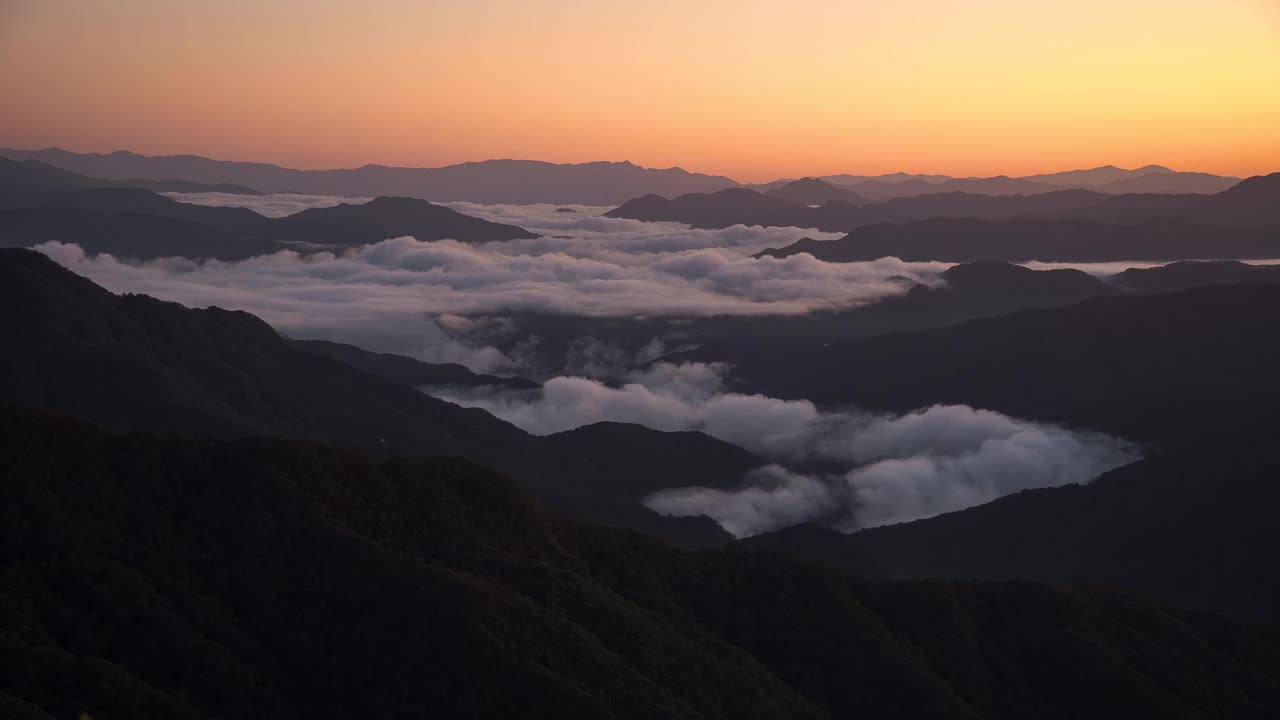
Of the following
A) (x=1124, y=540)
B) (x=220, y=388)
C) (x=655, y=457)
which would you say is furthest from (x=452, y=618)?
(x=655, y=457)

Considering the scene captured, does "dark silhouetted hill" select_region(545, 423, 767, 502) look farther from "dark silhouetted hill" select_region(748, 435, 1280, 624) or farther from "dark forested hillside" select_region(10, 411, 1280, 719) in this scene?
"dark forested hillside" select_region(10, 411, 1280, 719)

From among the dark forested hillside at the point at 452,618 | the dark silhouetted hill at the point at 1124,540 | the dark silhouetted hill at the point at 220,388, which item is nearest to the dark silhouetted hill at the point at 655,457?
the dark silhouetted hill at the point at 220,388

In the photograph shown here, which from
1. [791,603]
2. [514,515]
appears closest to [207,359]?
[514,515]

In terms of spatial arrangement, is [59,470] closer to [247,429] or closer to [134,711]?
[134,711]

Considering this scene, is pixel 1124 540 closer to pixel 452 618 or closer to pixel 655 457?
pixel 655 457

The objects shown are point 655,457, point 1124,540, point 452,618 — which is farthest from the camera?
point 655,457

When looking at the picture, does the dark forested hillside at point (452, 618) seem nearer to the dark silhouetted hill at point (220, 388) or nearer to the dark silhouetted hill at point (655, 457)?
the dark silhouetted hill at point (220, 388)

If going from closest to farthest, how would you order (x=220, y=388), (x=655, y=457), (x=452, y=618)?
(x=452, y=618)
(x=220, y=388)
(x=655, y=457)

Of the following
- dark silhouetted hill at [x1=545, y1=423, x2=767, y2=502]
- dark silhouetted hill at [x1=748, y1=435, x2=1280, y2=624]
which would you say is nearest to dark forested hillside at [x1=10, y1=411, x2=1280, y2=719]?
dark silhouetted hill at [x1=748, y1=435, x2=1280, y2=624]

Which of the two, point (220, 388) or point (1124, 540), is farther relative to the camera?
point (220, 388)
